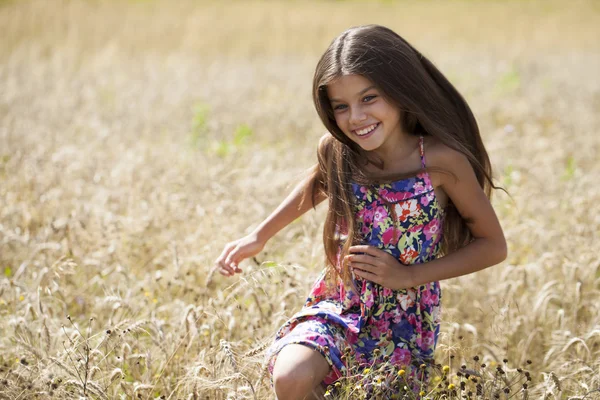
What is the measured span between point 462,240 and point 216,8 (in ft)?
61.3

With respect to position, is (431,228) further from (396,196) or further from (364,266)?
(364,266)

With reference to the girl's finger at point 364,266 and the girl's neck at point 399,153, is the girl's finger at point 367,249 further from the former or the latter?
the girl's neck at point 399,153

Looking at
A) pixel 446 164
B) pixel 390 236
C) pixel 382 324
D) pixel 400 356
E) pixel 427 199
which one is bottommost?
pixel 400 356

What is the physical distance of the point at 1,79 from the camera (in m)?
8.59

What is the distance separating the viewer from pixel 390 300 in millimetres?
2469

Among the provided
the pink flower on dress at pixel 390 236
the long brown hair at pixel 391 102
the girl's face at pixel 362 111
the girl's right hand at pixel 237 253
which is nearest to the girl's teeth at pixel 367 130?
the girl's face at pixel 362 111

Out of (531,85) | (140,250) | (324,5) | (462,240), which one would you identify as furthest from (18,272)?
(324,5)

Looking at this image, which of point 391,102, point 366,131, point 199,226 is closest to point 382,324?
point 366,131

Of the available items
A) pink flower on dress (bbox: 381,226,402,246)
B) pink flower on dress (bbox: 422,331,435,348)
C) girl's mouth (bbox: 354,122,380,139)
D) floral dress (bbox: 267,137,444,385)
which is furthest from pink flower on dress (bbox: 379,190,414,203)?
pink flower on dress (bbox: 422,331,435,348)

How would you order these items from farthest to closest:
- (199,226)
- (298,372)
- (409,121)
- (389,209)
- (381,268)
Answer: (199,226) < (409,121) < (389,209) < (381,268) < (298,372)

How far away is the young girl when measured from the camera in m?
2.40

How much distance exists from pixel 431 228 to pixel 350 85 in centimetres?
60

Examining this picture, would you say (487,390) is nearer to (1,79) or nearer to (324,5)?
(1,79)

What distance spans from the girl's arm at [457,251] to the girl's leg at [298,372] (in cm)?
34
